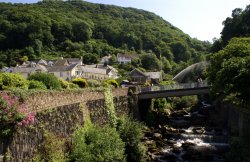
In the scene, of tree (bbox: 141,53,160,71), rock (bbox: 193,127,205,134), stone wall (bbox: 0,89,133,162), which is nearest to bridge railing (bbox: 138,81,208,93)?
rock (bbox: 193,127,205,134)

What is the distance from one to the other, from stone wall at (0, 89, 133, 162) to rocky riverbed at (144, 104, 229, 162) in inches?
273

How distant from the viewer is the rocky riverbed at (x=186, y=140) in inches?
1403

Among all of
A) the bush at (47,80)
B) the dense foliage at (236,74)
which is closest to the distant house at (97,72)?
the bush at (47,80)

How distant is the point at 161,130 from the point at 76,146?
23033 mm

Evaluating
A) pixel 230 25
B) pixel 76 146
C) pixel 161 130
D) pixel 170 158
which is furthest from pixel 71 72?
pixel 76 146

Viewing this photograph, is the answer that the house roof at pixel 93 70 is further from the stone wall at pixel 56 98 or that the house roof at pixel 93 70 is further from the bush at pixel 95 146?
the bush at pixel 95 146

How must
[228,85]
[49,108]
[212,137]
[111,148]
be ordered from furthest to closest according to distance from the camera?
1. [212,137]
2. [228,85]
3. [111,148]
4. [49,108]

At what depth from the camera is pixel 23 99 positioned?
2119cm

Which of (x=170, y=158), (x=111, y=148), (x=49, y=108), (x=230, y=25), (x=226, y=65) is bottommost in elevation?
(x=170, y=158)

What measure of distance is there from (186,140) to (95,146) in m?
19.1

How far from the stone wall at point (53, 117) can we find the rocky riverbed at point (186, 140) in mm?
6942

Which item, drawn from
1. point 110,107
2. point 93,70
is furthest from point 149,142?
point 93,70

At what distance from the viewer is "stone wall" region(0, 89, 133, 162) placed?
20.3 m

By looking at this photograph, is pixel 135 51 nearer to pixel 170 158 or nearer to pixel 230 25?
pixel 230 25
